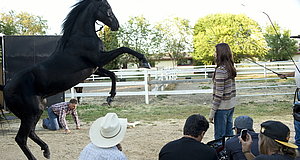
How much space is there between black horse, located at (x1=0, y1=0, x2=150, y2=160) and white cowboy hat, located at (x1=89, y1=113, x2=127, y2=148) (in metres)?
1.04

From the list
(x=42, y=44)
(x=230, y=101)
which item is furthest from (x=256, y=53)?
(x=230, y=101)

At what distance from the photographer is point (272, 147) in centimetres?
199

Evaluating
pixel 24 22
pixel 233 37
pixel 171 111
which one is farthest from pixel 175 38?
pixel 171 111

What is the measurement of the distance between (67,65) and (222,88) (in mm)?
2002

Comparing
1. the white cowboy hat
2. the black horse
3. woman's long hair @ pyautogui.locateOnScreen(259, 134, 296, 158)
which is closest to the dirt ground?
the black horse

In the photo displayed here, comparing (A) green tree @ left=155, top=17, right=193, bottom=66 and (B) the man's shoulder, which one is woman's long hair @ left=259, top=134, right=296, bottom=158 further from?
(A) green tree @ left=155, top=17, right=193, bottom=66

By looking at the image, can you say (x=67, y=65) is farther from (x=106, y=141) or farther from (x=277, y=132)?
(x=277, y=132)

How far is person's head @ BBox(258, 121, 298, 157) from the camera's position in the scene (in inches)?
76.4

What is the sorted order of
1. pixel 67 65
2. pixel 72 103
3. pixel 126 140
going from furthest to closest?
1. pixel 72 103
2. pixel 126 140
3. pixel 67 65

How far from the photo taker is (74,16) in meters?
3.73

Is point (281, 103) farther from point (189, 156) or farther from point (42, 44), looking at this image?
point (189, 156)

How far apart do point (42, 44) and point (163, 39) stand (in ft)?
96.8

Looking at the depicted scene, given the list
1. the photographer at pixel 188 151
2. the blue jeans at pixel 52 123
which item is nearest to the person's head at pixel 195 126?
the photographer at pixel 188 151

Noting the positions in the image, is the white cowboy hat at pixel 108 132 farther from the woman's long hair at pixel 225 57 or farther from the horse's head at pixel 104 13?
the woman's long hair at pixel 225 57
